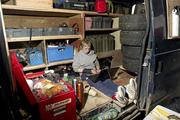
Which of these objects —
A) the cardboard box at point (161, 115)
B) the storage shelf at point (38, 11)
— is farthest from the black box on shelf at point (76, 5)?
the cardboard box at point (161, 115)

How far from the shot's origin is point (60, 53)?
113 inches

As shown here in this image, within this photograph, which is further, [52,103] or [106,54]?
[106,54]

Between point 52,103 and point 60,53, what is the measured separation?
163 centimetres

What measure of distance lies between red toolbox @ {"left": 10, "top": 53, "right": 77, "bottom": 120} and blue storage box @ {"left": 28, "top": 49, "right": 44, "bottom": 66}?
1.12 meters

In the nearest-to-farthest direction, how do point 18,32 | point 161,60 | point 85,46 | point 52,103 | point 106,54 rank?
point 52,103
point 161,60
point 18,32
point 85,46
point 106,54

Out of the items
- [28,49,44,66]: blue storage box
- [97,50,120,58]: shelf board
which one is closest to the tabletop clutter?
[28,49,44,66]: blue storage box

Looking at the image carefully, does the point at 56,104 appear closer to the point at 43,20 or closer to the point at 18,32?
the point at 18,32

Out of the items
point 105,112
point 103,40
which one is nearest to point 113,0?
point 103,40

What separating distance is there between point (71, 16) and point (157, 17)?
2.03 metres

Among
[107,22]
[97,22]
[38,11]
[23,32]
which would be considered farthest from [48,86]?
[107,22]

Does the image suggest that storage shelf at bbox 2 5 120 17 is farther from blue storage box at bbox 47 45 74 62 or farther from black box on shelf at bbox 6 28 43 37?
blue storage box at bbox 47 45 74 62

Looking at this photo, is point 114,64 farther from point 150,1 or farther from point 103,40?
point 150,1

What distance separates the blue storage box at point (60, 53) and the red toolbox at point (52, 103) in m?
1.26

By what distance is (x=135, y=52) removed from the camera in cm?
225
